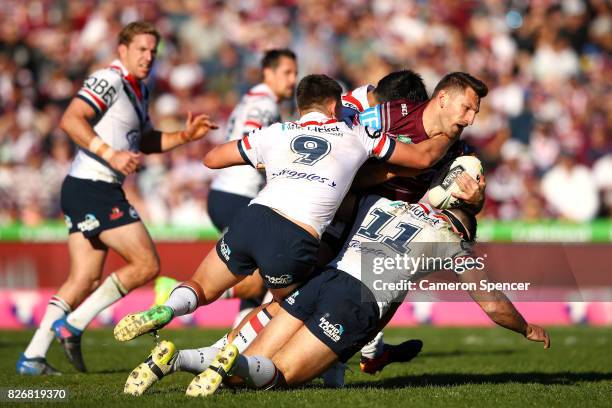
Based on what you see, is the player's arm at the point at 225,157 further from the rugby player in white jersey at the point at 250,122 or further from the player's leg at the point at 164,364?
the rugby player in white jersey at the point at 250,122

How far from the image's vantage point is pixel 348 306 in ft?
23.4

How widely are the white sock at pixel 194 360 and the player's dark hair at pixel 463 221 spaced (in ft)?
6.88

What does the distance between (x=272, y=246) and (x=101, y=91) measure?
3.16m

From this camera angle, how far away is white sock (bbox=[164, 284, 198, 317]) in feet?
23.0

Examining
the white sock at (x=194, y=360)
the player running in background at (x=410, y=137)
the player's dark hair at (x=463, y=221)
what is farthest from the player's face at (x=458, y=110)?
the white sock at (x=194, y=360)

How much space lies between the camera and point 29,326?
51.0 ft

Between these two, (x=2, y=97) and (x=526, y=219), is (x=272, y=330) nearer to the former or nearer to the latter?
(x=526, y=219)

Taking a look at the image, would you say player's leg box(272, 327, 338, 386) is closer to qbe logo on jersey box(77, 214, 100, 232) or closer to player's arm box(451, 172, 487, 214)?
player's arm box(451, 172, 487, 214)

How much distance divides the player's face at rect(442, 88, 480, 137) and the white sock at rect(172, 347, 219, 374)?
264 cm

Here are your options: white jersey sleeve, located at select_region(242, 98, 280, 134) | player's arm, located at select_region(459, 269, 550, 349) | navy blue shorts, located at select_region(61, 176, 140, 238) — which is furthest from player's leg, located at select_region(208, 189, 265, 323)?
player's arm, located at select_region(459, 269, 550, 349)

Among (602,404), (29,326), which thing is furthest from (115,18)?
(602,404)

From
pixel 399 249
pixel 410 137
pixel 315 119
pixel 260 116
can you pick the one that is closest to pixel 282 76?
pixel 260 116

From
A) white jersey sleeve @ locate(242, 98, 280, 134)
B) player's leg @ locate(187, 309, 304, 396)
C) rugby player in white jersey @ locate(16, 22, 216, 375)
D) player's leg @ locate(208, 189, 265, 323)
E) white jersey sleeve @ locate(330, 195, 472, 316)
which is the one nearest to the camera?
player's leg @ locate(187, 309, 304, 396)

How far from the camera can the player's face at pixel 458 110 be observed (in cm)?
799
